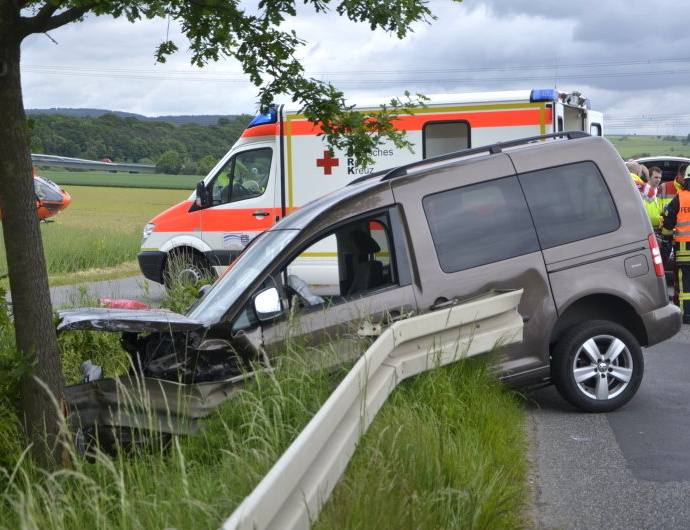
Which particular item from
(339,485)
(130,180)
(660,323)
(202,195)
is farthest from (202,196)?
(130,180)

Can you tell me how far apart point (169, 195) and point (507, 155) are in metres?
65.6

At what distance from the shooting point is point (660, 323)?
8.13 m

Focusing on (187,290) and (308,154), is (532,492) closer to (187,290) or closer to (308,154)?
(187,290)

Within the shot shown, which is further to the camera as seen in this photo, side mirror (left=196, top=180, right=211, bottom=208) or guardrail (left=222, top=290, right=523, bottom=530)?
side mirror (left=196, top=180, right=211, bottom=208)

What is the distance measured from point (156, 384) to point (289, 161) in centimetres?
1027

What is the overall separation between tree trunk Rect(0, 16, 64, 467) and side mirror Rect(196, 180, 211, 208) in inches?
443

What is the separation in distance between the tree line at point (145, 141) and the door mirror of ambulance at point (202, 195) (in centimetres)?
5879

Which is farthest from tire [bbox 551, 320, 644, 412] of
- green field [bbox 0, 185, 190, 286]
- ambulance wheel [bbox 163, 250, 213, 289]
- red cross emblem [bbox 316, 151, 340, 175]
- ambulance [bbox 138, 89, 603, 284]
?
ambulance wheel [bbox 163, 250, 213, 289]

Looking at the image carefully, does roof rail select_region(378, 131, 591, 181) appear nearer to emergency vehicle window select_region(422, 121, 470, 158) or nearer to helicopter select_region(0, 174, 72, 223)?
emergency vehicle window select_region(422, 121, 470, 158)

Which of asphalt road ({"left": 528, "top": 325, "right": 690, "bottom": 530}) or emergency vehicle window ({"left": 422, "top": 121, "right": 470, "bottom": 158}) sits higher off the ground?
emergency vehicle window ({"left": 422, "top": 121, "right": 470, "bottom": 158})

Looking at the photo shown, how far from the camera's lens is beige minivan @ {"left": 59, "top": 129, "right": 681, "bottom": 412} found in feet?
23.9

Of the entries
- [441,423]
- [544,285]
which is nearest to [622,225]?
[544,285]

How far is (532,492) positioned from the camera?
5.93 meters

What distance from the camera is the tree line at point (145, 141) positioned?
79938mm
